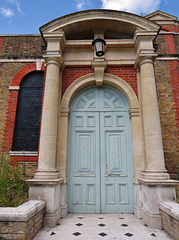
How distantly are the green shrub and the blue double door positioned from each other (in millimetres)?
1272

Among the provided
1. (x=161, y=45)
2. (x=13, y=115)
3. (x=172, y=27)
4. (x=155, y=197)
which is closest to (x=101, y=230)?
(x=155, y=197)

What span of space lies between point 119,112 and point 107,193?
85.8 inches

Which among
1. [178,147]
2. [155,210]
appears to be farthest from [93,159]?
[178,147]

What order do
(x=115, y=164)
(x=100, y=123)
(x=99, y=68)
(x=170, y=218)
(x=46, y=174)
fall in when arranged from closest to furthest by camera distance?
(x=170, y=218) → (x=46, y=174) → (x=115, y=164) → (x=100, y=123) → (x=99, y=68)

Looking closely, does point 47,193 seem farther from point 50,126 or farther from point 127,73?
point 127,73

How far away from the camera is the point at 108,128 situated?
480cm

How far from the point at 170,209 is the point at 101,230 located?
1324 mm

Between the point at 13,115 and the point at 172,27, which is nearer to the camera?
the point at 13,115

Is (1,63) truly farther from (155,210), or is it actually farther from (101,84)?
(155,210)

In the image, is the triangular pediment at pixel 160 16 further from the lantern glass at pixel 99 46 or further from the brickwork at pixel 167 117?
the lantern glass at pixel 99 46

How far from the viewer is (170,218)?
3021 millimetres

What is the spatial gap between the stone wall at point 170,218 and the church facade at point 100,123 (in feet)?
0.61

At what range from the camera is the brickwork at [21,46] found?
24.9 feet

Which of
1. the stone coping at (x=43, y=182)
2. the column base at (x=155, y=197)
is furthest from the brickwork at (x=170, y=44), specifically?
the stone coping at (x=43, y=182)
